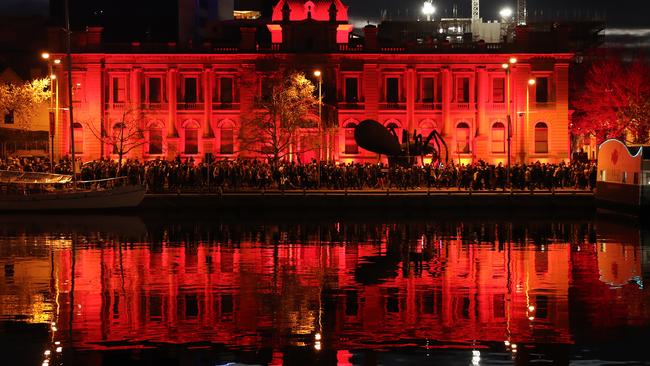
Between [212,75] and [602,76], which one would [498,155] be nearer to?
[602,76]

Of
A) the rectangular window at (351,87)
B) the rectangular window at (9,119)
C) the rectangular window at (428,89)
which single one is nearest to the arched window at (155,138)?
the rectangular window at (9,119)

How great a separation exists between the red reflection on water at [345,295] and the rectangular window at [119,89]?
217 feet

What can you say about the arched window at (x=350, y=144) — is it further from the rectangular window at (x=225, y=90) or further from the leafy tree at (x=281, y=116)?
the rectangular window at (x=225, y=90)

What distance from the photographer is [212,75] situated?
109250mm

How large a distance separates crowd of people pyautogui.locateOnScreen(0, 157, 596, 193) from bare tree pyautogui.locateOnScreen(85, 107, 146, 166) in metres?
21.4

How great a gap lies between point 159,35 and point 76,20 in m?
8.76

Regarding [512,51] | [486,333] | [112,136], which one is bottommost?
[486,333]

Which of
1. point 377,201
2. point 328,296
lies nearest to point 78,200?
point 377,201

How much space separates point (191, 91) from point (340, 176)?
35.5 metres

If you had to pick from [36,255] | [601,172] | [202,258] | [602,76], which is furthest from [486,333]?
[602,76]

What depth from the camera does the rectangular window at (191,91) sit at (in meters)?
109

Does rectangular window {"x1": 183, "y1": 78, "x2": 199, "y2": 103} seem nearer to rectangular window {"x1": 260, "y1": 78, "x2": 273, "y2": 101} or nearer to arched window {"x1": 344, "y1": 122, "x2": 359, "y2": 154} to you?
rectangular window {"x1": 260, "y1": 78, "x2": 273, "y2": 101}

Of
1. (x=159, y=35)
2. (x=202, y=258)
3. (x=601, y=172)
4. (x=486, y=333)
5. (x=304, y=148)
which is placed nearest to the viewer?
(x=486, y=333)

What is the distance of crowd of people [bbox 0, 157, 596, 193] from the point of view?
75.5 m
